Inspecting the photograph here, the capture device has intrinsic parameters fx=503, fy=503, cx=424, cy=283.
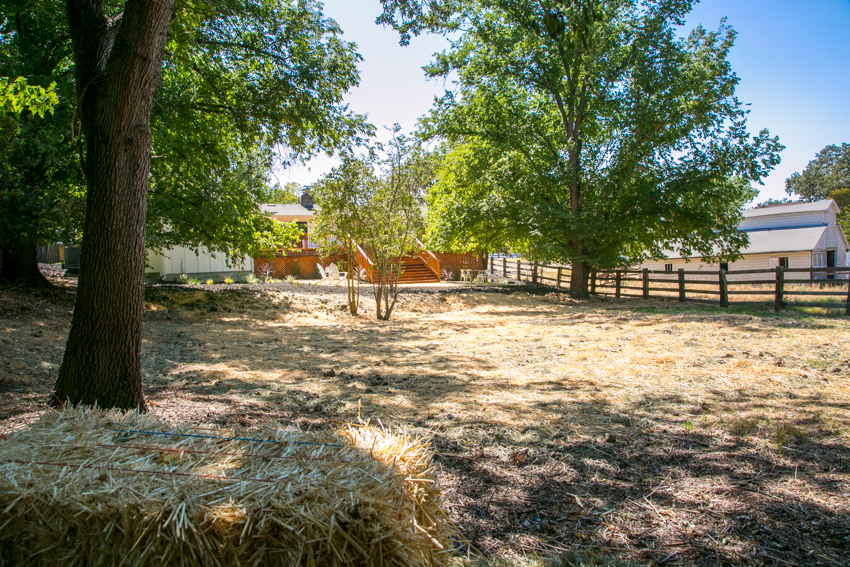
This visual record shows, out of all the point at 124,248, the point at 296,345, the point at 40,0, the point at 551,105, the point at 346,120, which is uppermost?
the point at 551,105

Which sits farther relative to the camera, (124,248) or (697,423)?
(697,423)

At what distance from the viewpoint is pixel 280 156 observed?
37.0 feet

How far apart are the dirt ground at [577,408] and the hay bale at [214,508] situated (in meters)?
0.87

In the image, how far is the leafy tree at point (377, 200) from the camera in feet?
38.0

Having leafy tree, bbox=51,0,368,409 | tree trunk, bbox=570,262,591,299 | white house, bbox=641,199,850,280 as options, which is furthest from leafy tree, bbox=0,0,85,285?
white house, bbox=641,199,850,280

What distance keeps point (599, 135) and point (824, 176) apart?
199 ft

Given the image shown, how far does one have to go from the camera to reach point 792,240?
90.7 ft

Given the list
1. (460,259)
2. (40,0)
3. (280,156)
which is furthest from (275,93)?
(460,259)

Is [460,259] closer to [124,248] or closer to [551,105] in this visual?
[551,105]

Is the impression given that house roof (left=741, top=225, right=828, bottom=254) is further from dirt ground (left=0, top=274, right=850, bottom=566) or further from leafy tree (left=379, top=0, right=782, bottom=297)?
dirt ground (left=0, top=274, right=850, bottom=566)

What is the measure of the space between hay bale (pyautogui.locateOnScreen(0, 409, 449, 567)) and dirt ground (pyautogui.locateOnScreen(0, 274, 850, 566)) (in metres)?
0.87

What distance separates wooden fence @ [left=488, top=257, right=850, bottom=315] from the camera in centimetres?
1150

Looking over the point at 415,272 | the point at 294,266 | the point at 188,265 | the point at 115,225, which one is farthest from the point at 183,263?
the point at 115,225

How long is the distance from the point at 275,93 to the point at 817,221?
107 ft
